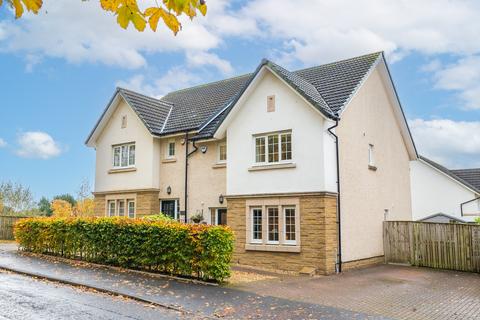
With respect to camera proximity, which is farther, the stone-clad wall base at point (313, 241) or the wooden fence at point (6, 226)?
the wooden fence at point (6, 226)

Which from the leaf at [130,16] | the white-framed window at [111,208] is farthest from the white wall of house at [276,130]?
the leaf at [130,16]

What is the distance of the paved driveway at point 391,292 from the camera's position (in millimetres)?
10843

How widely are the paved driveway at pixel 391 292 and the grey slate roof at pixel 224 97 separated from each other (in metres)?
6.19

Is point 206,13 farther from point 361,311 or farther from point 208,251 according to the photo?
point 208,251

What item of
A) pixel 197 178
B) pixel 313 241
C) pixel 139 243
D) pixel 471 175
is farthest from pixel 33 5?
pixel 471 175

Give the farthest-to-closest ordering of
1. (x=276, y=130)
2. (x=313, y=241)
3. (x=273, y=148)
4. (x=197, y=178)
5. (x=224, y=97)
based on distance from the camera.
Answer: (x=224, y=97) → (x=197, y=178) → (x=273, y=148) → (x=276, y=130) → (x=313, y=241)

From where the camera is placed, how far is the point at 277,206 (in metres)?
18.0

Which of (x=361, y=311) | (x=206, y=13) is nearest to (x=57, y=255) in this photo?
(x=361, y=311)

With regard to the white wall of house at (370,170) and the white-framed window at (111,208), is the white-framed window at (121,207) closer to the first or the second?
the white-framed window at (111,208)

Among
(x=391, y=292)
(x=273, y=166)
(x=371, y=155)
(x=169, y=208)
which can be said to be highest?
(x=371, y=155)

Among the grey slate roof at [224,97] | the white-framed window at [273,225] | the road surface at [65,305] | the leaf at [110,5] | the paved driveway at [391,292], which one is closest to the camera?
the leaf at [110,5]

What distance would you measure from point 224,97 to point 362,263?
11.4 meters

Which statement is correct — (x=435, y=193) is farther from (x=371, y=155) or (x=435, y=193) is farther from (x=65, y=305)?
(x=65, y=305)

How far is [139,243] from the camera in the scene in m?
15.6
